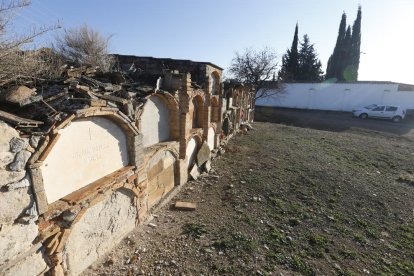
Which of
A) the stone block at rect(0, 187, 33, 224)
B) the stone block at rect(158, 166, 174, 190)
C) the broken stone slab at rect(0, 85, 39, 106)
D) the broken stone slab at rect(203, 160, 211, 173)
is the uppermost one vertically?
the broken stone slab at rect(0, 85, 39, 106)

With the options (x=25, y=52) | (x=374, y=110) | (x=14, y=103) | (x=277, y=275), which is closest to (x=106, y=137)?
(x=14, y=103)

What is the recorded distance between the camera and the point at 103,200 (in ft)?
13.8

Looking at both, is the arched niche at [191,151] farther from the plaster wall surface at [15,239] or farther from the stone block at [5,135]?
the stone block at [5,135]

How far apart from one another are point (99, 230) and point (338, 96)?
30.6m

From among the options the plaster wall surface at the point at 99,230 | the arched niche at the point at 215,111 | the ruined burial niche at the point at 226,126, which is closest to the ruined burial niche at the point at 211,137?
the arched niche at the point at 215,111

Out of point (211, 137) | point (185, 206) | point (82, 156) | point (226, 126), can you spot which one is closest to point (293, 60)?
point (226, 126)

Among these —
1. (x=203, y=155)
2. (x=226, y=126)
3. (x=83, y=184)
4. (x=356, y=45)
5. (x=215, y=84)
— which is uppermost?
(x=356, y=45)

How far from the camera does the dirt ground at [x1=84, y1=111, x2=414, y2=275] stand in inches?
179

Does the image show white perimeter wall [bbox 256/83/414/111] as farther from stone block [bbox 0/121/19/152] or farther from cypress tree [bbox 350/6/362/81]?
stone block [bbox 0/121/19/152]

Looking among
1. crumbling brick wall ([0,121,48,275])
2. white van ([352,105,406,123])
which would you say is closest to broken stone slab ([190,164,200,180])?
crumbling brick wall ([0,121,48,275])

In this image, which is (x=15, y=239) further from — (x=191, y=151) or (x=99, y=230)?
(x=191, y=151)

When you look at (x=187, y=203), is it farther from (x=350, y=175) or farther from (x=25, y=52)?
(x=350, y=175)

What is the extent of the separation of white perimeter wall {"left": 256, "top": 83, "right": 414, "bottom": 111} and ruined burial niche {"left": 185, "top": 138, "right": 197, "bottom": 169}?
79.4 ft

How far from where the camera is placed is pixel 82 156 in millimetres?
3766
